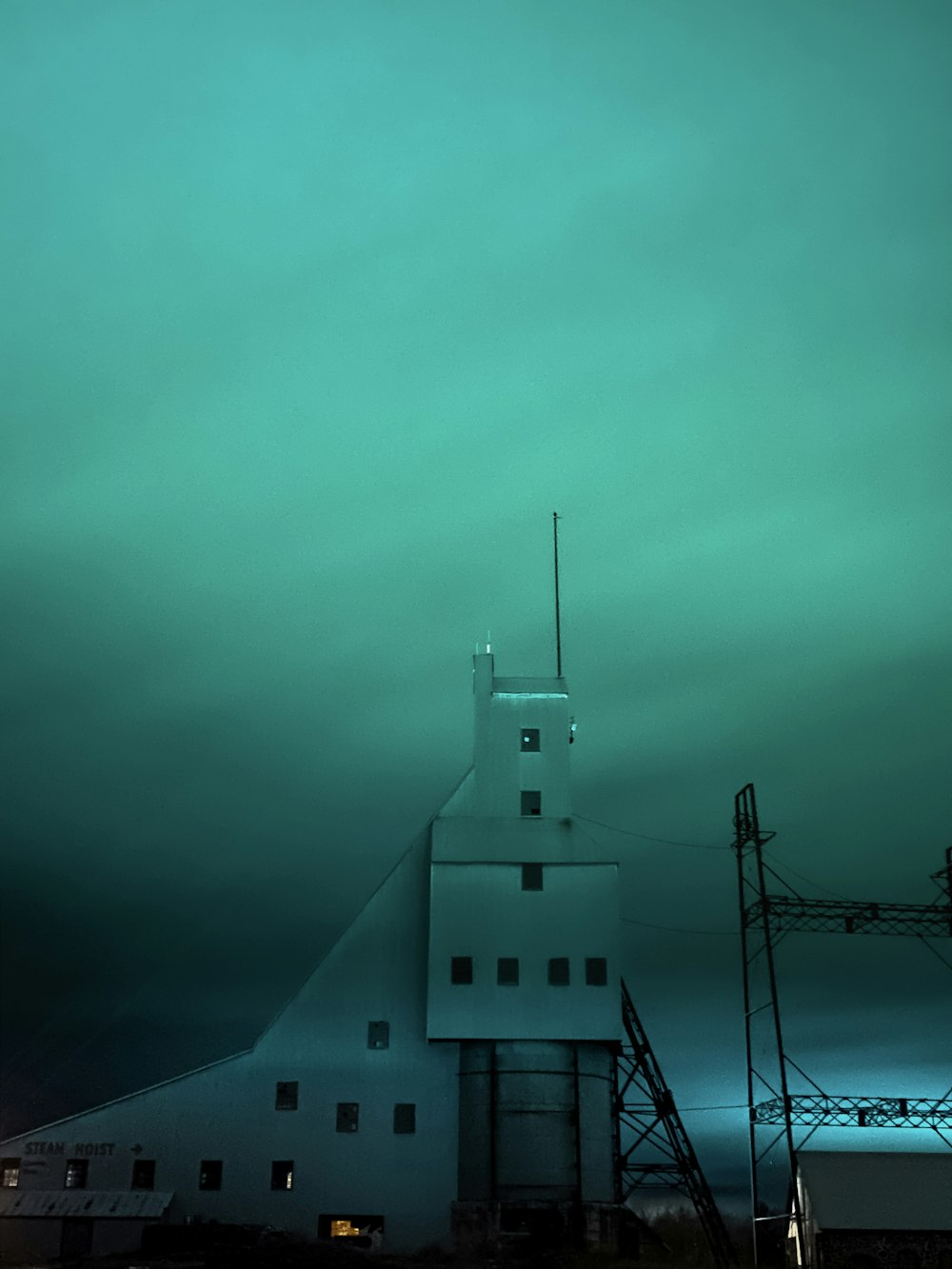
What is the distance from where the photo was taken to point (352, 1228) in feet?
157

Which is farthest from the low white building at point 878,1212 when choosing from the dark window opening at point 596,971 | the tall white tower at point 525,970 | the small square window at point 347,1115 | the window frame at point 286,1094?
the window frame at point 286,1094

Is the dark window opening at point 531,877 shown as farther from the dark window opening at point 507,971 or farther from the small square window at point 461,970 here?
the small square window at point 461,970

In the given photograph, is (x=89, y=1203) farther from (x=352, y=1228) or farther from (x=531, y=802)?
(x=531, y=802)

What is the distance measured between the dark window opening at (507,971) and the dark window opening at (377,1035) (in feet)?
15.1

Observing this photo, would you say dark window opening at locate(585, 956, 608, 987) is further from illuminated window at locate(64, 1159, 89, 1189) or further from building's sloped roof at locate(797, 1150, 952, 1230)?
illuminated window at locate(64, 1159, 89, 1189)

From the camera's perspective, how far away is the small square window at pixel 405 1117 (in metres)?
48.9

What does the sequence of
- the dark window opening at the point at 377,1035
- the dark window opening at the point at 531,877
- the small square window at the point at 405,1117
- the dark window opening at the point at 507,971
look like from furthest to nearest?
the dark window opening at the point at 531,877 < the dark window opening at the point at 507,971 < the dark window opening at the point at 377,1035 < the small square window at the point at 405,1117

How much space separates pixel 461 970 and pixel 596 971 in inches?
201

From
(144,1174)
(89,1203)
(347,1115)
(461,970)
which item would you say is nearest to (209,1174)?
(144,1174)

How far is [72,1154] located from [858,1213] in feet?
96.4

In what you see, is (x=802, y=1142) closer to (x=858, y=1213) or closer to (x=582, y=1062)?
(x=858, y=1213)

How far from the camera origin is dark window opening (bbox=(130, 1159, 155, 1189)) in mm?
47875

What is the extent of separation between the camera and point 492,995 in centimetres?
5006

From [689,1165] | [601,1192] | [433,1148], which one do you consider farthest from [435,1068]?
[689,1165]
